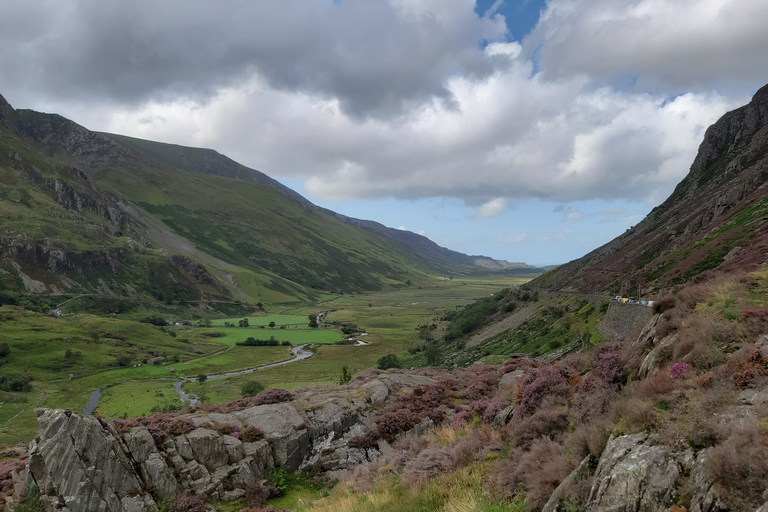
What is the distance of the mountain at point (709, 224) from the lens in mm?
45750

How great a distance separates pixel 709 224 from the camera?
63.3 metres

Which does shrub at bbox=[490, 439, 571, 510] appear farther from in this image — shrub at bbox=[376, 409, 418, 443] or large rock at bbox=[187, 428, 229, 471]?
large rock at bbox=[187, 428, 229, 471]

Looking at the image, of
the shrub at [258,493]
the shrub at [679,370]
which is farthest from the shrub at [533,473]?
the shrub at [258,493]

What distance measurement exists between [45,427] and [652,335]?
2981 cm

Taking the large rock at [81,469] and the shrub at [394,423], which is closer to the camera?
the large rock at [81,469]

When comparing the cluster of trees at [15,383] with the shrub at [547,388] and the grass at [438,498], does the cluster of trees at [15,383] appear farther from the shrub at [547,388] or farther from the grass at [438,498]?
the shrub at [547,388]

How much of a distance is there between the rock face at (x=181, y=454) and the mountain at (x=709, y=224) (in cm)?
3336

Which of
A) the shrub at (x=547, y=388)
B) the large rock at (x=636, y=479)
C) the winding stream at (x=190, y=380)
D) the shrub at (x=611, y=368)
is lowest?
the winding stream at (x=190, y=380)

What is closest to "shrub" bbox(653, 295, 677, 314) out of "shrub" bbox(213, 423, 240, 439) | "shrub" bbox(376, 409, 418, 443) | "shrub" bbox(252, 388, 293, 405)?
"shrub" bbox(376, 409, 418, 443)

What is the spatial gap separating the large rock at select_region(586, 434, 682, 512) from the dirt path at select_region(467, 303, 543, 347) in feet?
269

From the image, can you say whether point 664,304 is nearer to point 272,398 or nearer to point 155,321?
point 272,398

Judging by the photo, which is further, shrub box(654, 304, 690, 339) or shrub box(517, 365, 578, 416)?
shrub box(517, 365, 578, 416)

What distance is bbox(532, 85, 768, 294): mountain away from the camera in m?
45.8

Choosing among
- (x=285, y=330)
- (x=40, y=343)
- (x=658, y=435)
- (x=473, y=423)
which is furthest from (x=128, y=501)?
(x=285, y=330)
